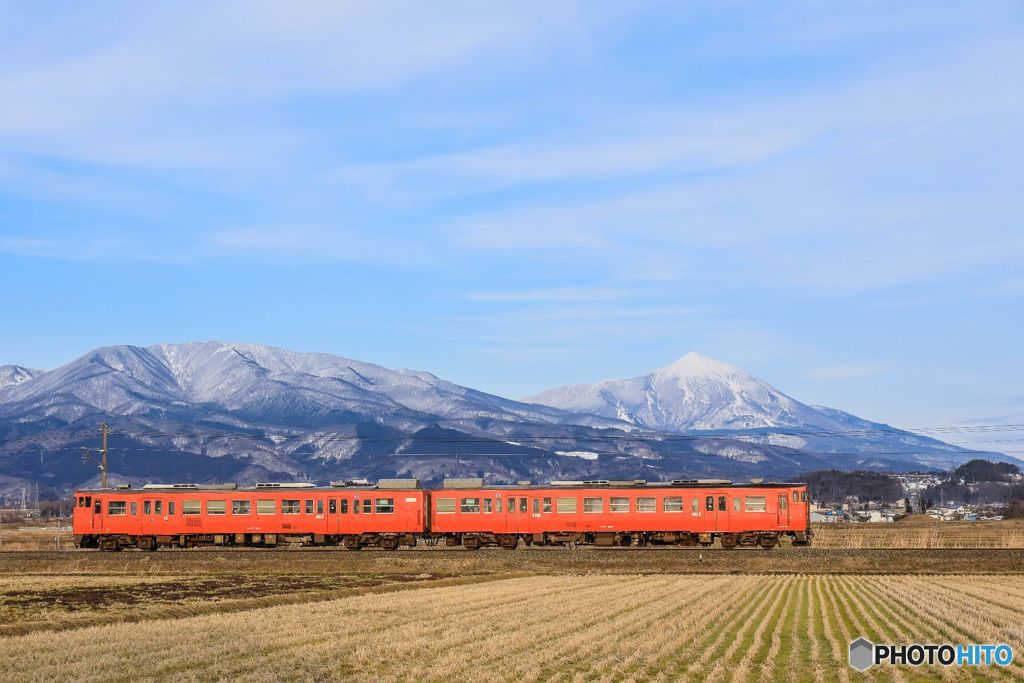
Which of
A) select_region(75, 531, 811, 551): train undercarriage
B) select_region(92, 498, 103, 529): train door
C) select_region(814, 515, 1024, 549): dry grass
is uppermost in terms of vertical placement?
select_region(92, 498, 103, 529): train door

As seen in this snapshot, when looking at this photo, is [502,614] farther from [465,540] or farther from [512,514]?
[465,540]

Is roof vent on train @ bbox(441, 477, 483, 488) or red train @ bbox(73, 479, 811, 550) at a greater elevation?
roof vent on train @ bbox(441, 477, 483, 488)

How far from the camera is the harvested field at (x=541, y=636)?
79.4 ft

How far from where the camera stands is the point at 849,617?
34.1 m

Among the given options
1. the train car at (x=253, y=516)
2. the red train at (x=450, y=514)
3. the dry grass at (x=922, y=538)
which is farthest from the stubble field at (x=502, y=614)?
the dry grass at (x=922, y=538)

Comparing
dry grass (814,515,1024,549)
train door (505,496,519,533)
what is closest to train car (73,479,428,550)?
train door (505,496,519,533)

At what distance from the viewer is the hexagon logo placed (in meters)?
25.0

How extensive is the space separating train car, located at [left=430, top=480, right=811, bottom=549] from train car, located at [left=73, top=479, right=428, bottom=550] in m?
2.27

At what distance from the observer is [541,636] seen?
29344 mm

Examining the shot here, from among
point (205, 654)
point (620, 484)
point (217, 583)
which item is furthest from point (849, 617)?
point (620, 484)

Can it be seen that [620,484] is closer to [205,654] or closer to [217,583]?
[217,583]

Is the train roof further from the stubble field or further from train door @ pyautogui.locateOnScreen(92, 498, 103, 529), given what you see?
the stubble field

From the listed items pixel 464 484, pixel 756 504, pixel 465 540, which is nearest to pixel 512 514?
pixel 465 540

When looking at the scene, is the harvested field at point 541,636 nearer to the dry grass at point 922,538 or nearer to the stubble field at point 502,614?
the stubble field at point 502,614
